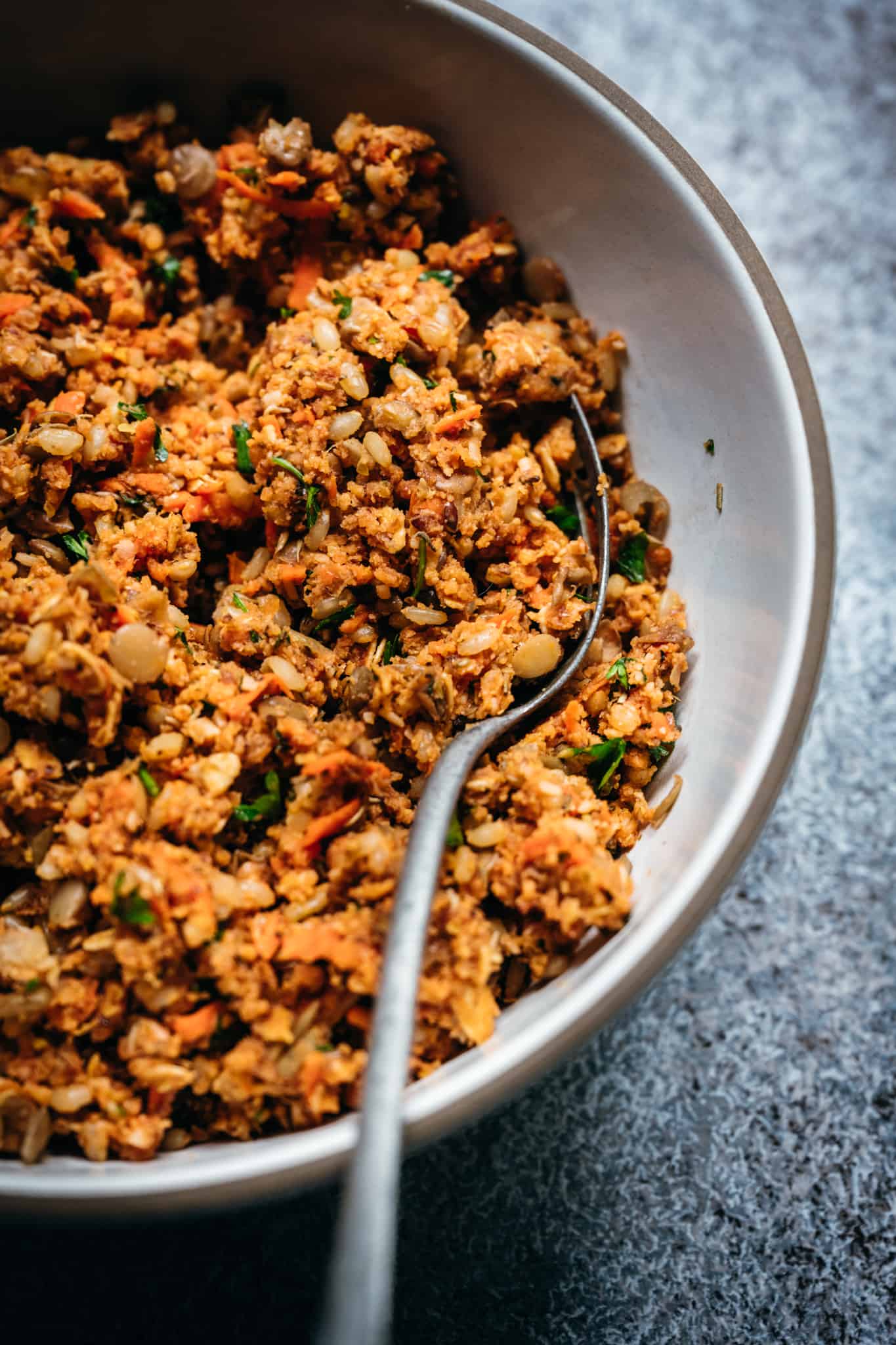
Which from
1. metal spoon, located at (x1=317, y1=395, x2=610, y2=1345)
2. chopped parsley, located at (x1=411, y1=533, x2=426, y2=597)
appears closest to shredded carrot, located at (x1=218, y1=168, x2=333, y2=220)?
chopped parsley, located at (x1=411, y1=533, x2=426, y2=597)

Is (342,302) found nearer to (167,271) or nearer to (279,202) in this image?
(279,202)

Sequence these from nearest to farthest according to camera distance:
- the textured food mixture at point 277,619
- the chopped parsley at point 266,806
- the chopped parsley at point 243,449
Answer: the textured food mixture at point 277,619
the chopped parsley at point 266,806
the chopped parsley at point 243,449

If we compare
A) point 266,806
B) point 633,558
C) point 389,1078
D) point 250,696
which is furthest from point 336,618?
point 389,1078

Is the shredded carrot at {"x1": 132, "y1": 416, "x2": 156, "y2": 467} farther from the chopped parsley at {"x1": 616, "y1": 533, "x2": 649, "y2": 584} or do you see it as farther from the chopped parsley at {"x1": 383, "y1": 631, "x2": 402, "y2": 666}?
the chopped parsley at {"x1": 616, "y1": 533, "x2": 649, "y2": 584}

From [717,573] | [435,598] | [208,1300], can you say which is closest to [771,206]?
[717,573]

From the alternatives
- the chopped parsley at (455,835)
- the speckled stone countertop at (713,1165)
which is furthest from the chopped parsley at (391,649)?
the speckled stone countertop at (713,1165)

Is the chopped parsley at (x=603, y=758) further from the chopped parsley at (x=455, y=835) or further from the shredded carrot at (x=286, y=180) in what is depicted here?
the shredded carrot at (x=286, y=180)
